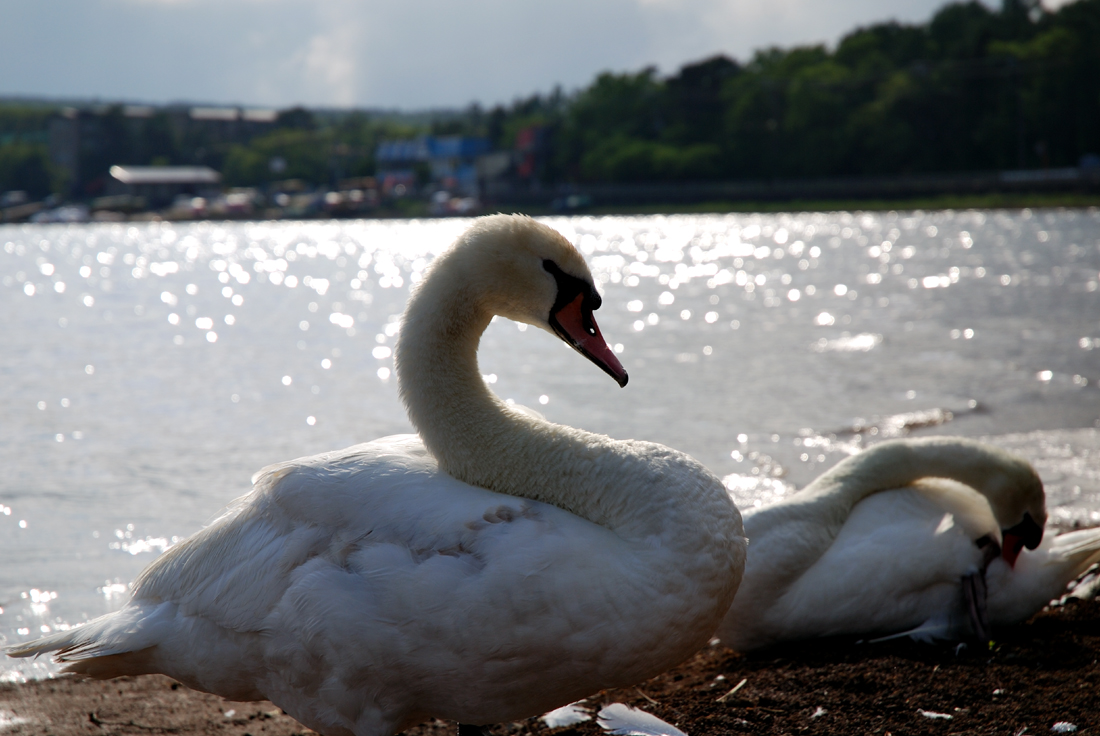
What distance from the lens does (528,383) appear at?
12.2 meters

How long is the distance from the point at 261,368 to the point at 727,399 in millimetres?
7086

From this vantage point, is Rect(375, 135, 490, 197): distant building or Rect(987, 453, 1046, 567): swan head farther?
Rect(375, 135, 490, 197): distant building

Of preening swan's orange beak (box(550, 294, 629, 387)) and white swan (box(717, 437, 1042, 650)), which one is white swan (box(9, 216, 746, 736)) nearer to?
preening swan's orange beak (box(550, 294, 629, 387))

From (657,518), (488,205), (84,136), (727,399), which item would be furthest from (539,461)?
(84,136)

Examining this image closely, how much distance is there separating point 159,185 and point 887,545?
383 ft

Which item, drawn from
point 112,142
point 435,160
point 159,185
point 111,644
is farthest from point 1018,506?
point 112,142

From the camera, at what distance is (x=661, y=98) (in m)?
99.9

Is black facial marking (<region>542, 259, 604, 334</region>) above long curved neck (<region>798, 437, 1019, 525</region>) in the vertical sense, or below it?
above

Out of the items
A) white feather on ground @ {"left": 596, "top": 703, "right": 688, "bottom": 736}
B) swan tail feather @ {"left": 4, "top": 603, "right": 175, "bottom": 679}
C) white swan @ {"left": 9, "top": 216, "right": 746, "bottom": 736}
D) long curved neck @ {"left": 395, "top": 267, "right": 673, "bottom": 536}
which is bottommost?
white feather on ground @ {"left": 596, "top": 703, "right": 688, "bottom": 736}

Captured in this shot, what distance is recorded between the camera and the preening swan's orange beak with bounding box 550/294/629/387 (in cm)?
296

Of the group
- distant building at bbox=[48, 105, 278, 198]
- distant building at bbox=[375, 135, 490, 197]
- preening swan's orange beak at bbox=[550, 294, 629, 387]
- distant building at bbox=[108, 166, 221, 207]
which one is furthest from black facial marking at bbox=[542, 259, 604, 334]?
distant building at bbox=[48, 105, 278, 198]

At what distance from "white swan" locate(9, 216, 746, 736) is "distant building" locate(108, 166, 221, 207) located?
4505 inches

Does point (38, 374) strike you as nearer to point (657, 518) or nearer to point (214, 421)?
point (214, 421)

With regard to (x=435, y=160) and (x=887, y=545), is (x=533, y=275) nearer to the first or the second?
(x=887, y=545)
